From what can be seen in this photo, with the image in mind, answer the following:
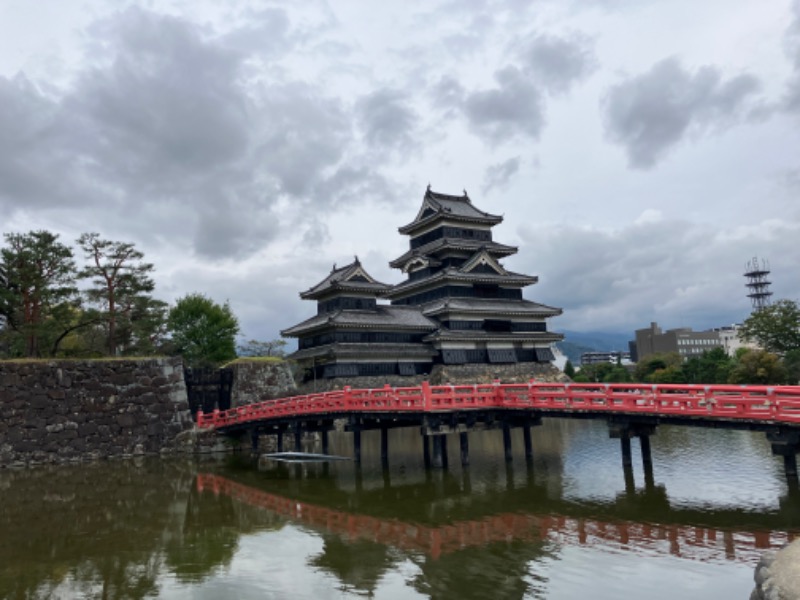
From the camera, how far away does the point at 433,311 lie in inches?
1746

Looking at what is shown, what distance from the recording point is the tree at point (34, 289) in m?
29.5

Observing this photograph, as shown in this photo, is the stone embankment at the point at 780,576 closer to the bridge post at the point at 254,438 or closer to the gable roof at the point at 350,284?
the bridge post at the point at 254,438

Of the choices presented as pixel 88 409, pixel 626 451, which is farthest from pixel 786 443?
pixel 88 409

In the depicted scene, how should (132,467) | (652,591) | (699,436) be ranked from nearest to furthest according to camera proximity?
1. (652,591)
2. (132,467)
3. (699,436)

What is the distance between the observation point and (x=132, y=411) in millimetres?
30438

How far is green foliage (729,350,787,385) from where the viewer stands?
44.9 metres

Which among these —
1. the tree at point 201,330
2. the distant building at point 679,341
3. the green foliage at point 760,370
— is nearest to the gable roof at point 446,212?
the tree at point 201,330

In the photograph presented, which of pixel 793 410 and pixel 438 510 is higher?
pixel 793 410

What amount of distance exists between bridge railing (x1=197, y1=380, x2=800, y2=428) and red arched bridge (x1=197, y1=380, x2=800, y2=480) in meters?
0.02

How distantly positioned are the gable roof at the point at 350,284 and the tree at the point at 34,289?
16.1m

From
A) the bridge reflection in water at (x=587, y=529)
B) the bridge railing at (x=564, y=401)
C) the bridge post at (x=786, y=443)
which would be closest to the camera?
the bridge reflection in water at (x=587, y=529)

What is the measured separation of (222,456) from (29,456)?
28.6 ft

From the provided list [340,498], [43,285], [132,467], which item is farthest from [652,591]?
[43,285]

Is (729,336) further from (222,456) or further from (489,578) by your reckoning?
(489,578)
